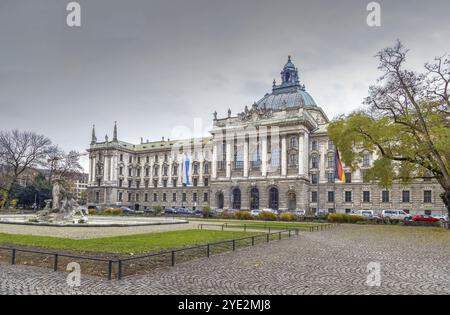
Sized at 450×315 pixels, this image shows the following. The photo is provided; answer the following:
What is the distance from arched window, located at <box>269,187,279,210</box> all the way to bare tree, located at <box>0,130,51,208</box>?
43.1 metres

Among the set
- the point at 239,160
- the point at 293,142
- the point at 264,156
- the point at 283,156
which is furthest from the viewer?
the point at 239,160

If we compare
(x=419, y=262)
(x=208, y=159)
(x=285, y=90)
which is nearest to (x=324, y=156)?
(x=285, y=90)

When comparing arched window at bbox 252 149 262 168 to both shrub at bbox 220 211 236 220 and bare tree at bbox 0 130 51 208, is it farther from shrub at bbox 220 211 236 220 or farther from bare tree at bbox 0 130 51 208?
bare tree at bbox 0 130 51 208

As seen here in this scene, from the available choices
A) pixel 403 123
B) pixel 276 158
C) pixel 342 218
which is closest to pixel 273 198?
pixel 276 158

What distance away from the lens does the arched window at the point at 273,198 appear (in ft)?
243

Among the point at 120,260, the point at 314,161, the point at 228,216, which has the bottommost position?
the point at 228,216

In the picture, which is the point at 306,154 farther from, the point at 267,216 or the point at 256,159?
the point at 267,216

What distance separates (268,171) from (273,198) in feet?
18.6

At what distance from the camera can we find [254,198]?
7706cm

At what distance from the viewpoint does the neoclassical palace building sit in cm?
6994

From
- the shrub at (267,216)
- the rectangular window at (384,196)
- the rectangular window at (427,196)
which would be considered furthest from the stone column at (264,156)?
the rectangular window at (427,196)

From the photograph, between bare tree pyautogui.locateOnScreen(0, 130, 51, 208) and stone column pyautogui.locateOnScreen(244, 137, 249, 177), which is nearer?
bare tree pyautogui.locateOnScreen(0, 130, 51, 208)

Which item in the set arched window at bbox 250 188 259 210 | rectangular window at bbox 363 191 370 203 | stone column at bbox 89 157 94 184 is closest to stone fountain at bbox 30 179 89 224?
arched window at bbox 250 188 259 210
